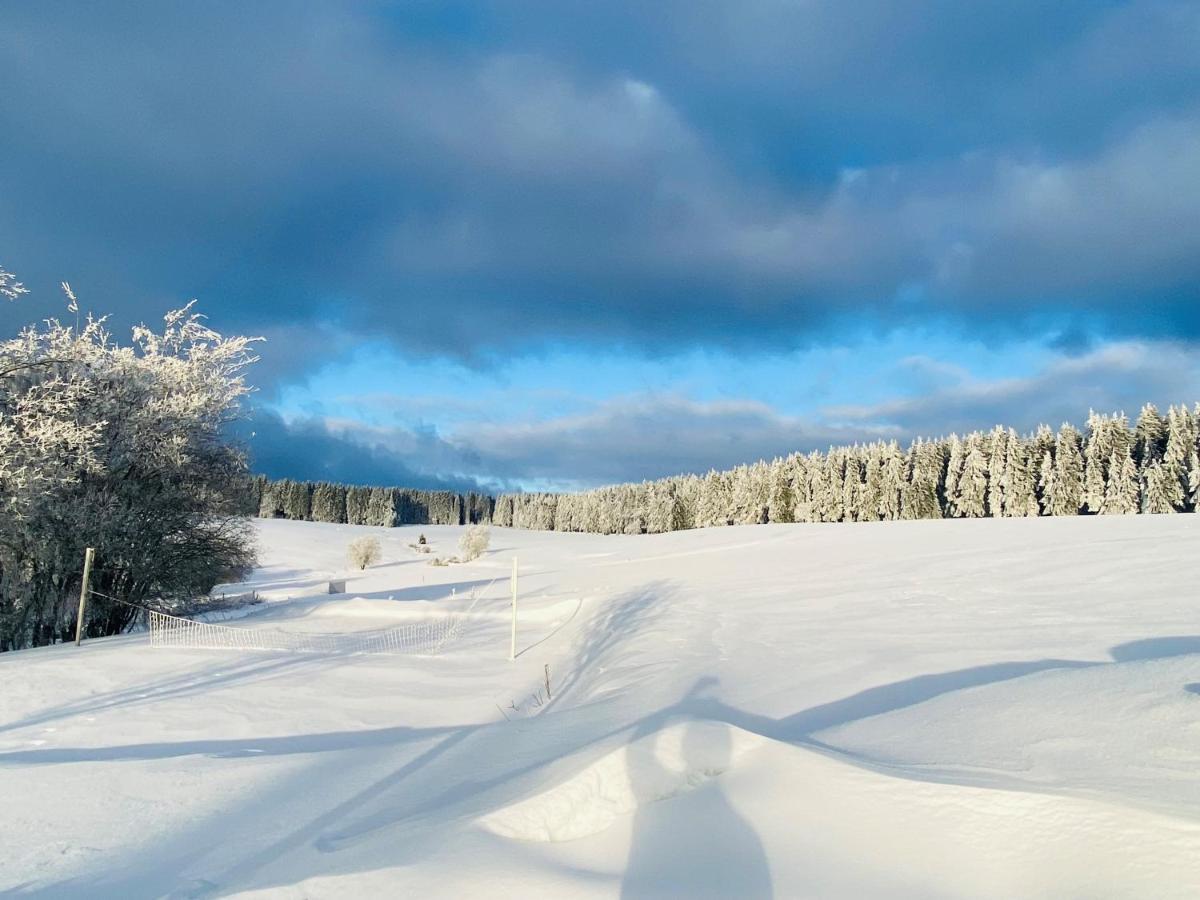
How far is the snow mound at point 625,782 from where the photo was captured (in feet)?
15.5

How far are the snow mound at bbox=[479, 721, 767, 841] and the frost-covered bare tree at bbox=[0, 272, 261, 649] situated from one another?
54.4ft

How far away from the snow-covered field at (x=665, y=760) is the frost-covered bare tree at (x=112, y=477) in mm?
3516

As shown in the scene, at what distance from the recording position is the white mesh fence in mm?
17797

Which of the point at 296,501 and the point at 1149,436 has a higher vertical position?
the point at 1149,436

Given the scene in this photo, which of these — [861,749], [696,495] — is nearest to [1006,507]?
[696,495]

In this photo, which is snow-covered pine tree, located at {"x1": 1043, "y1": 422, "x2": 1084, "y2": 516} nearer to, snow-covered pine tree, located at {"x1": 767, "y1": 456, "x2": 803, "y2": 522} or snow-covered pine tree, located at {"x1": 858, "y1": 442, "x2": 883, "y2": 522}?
snow-covered pine tree, located at {"x1": 858, "y1": 442, "x2": 883, "y2": 522}

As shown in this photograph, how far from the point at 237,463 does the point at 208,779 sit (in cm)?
1711

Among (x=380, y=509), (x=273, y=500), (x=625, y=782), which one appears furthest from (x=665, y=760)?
(x=380, y=509)

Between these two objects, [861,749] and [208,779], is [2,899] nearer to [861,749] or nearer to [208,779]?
[208,779]

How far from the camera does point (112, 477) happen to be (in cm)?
2008

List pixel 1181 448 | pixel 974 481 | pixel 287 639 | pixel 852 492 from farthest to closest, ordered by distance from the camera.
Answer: pixel 852 492
pixel 974 481
pixel 1181 448
pixel 287 639

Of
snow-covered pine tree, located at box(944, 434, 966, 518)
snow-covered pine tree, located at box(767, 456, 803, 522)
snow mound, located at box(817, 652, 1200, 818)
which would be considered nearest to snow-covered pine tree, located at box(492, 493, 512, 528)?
snow-covered pine tree, located at box(767, 456, 803, 522)

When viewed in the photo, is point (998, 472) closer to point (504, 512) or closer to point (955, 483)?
point (955, 483)

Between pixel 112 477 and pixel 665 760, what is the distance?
20.5 meters
